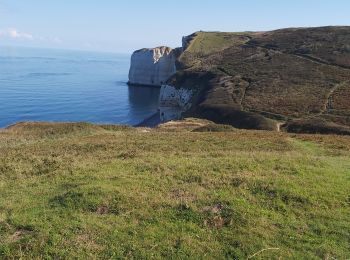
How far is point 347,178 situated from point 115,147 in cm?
1687

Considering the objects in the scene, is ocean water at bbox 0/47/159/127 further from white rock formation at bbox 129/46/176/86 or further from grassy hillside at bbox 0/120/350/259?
grassy hillside at bbox 0/120/350/259

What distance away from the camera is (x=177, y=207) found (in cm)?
1589

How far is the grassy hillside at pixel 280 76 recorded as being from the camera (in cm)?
7505

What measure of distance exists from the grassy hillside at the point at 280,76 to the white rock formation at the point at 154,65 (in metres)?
34.7

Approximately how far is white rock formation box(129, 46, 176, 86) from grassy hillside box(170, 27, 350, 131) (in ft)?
114

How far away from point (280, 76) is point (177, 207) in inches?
3279

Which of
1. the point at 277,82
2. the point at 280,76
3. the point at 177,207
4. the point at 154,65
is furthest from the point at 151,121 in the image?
the point at 177,207

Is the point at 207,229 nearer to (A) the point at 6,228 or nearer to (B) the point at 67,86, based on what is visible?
(A) the point at 6,228

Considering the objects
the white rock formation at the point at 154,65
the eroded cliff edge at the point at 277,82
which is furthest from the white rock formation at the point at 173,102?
the white rock formation at the point at 154,65

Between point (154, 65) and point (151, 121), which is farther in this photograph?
point (154, 65)

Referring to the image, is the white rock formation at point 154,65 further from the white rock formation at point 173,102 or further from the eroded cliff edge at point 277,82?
the white rock formation at point 173,102

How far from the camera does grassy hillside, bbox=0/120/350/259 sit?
13.3 metres

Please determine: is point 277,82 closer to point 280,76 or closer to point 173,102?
point 280,76

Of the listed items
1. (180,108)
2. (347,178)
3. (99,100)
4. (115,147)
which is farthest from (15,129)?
(99,100)
